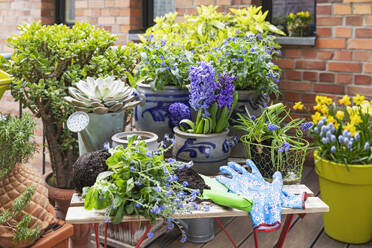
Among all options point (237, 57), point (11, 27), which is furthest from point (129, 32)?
point (237, 57)

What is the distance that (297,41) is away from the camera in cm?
307

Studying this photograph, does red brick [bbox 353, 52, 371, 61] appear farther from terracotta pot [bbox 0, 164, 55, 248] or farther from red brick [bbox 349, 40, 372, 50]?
terracotta pot [bbox 0, 164, 55, 248]

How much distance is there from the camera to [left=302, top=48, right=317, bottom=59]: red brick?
3.08 metres

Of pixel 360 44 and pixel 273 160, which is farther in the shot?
pixel 360 44

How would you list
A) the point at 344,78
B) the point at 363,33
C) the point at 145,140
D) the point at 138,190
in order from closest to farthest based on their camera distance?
the point at 138,190 < the point at 145,140 < the point at 363,33 < the point at 344,78

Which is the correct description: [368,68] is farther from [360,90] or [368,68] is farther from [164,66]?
[164,66]

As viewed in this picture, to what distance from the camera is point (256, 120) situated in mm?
1670

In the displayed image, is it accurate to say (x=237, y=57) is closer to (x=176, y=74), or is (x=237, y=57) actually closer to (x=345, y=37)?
(x=176, y=74)

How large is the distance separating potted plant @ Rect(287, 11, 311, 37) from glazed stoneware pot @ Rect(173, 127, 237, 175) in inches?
70.2

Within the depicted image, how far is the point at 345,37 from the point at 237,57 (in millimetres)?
1374

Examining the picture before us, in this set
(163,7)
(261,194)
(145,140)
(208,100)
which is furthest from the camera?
(163,7)

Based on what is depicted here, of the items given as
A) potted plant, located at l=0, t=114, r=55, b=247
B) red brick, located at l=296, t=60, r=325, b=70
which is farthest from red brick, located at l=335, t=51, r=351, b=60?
potted plant, located at l=0, t=114, r=55, b=247

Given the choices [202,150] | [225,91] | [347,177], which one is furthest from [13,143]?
[347,177]

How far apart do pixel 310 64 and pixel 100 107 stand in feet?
6.21
